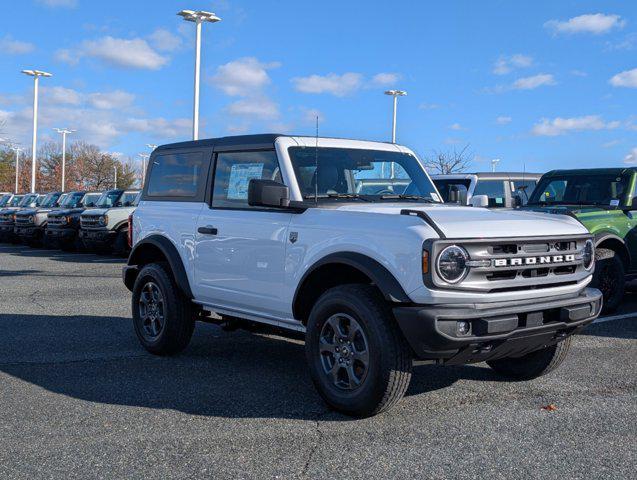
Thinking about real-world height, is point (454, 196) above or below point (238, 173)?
below

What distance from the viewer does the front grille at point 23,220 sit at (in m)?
22.8

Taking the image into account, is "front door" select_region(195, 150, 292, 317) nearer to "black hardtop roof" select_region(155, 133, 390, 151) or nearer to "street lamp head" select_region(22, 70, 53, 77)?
"black hardtop roof" select_region(155, 133, 390, 151)

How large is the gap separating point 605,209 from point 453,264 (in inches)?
227

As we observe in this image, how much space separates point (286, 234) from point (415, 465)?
208 centimetres

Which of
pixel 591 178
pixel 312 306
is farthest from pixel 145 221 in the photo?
pixel 591 178

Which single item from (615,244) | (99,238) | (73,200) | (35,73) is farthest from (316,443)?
(35,73)

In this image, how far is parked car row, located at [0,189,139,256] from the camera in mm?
18391

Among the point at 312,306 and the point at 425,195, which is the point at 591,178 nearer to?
the point at 425,195

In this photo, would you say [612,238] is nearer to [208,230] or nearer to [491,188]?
[491,188]

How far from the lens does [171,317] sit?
6.61 meters

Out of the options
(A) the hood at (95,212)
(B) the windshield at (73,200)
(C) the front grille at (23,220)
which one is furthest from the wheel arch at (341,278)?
(C) the front grille at (23,220)

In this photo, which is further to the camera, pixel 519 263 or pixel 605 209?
pixel 605 209

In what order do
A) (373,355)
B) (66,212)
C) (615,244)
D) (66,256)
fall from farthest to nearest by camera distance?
(66,212)
(66,256)
(615,244)
(373,355)

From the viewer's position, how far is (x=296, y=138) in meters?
6.02
